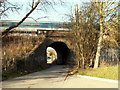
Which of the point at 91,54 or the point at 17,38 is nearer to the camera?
the point at 91,54

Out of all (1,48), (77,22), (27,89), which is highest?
(77,22)

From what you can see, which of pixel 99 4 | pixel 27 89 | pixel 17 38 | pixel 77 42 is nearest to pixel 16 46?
pixel 17 38

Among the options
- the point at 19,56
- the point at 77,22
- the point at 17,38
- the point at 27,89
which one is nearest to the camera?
the point at 27,89

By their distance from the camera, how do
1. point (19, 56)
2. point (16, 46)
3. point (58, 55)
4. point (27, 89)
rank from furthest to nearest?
point (58, 55) → point (16, 46) → point (19, 56) → point (27, 89)

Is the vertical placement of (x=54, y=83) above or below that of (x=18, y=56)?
below

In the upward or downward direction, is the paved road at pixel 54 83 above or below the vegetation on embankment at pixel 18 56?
below

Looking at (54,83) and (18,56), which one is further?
(18,56)

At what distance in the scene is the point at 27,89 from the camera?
46.3 feet

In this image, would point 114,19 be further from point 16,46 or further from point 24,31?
point 24,31

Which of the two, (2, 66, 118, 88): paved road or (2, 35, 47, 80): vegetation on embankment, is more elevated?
(2, 35, 47, 80): vegetation on embankment

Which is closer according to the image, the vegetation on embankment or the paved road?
the paved road

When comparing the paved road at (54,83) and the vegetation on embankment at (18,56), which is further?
the vegetation on embankment at (18,56)

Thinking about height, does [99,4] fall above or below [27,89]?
above

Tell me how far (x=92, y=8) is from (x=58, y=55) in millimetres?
27901
